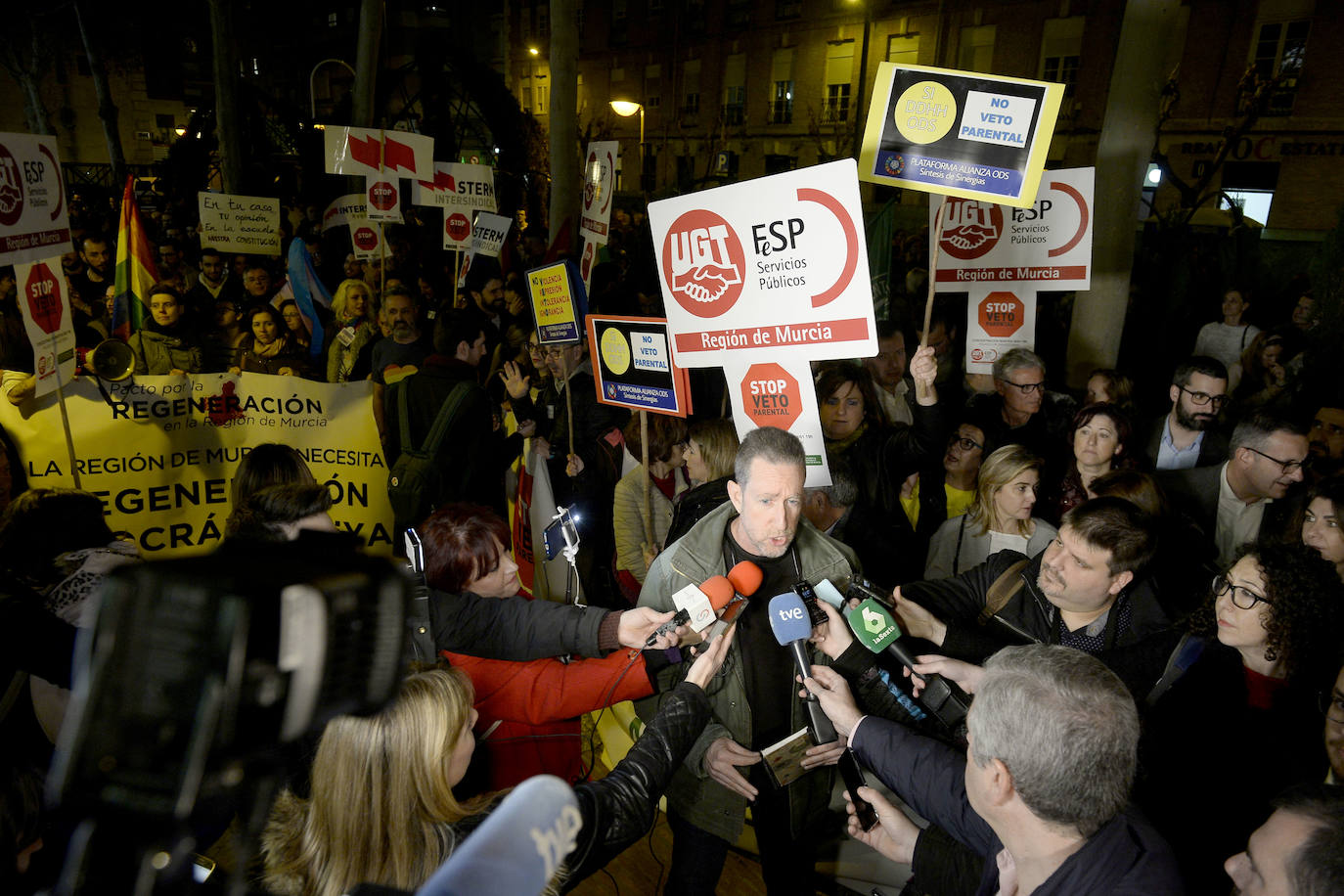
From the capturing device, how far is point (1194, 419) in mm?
4422

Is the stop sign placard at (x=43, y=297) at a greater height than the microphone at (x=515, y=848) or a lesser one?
greater

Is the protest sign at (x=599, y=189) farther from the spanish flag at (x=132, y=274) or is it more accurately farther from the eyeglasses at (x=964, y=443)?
the eyeglasses at (x=964, y=443)

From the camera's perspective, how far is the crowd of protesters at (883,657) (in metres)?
1.64

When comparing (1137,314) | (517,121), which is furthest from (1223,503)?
(517,121)

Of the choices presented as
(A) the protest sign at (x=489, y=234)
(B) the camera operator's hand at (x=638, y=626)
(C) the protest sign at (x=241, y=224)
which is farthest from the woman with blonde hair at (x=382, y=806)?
(C) the protest sign at (x=241, y=224)

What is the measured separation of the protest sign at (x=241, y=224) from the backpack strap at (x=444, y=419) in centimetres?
551

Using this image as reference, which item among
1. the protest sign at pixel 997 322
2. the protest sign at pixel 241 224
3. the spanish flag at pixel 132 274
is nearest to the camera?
the protest sign at pixel 997 322

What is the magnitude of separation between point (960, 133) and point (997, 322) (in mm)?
2141

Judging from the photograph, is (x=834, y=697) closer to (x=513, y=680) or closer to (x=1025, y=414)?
(x=513, y=680)

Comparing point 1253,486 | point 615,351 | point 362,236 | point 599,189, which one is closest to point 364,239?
point 362,236

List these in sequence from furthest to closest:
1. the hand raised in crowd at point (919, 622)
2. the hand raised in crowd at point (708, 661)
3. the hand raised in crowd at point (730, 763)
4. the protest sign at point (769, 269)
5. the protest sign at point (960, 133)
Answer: the protest sign at point (960, 133) < the protest sign at point (769, 269) < the hand raised in crowd at point (919, 622) < the hand raised in crowd at point (730, 763) < the hand raised in crowd at point (708, 661)

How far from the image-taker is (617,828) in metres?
1.96

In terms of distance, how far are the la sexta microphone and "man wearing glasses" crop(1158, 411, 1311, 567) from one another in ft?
8.43

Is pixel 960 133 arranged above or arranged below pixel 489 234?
above
